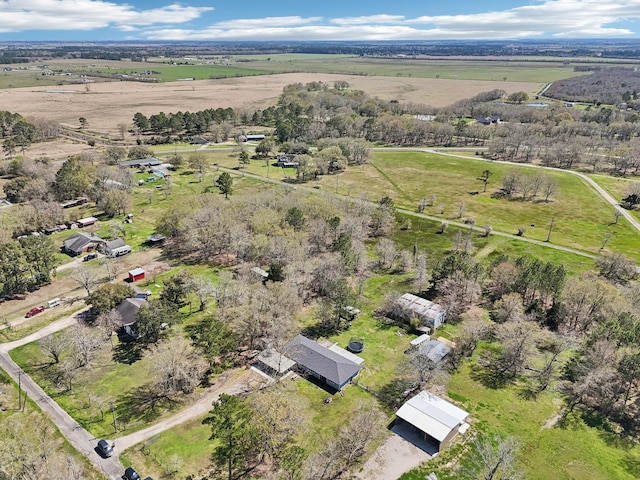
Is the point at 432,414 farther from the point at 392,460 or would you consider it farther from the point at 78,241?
the point at 78,241

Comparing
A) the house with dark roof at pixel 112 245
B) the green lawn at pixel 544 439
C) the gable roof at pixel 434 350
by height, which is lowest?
the green lawn at pixel 544 439

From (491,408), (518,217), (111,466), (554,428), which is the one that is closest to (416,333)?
(491,408)

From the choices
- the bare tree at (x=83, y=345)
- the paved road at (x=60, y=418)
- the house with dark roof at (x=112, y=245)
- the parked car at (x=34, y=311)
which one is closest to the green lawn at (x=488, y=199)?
the house with dark roof at (x=112, y=245)

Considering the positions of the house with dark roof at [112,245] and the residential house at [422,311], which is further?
the house with dark roof at [112,245]

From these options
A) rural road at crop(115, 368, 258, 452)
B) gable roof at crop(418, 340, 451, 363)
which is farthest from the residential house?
rural road at crop(115, 368, 258, 452)

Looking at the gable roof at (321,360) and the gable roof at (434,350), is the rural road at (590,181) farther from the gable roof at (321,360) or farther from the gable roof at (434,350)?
the gable roof at (321,360)

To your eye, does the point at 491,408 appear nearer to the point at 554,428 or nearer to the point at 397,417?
the point at 554,428

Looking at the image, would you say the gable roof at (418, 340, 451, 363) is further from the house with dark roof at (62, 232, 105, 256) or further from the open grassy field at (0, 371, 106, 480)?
the house with dark roof at (62, 232, 105, 256)
